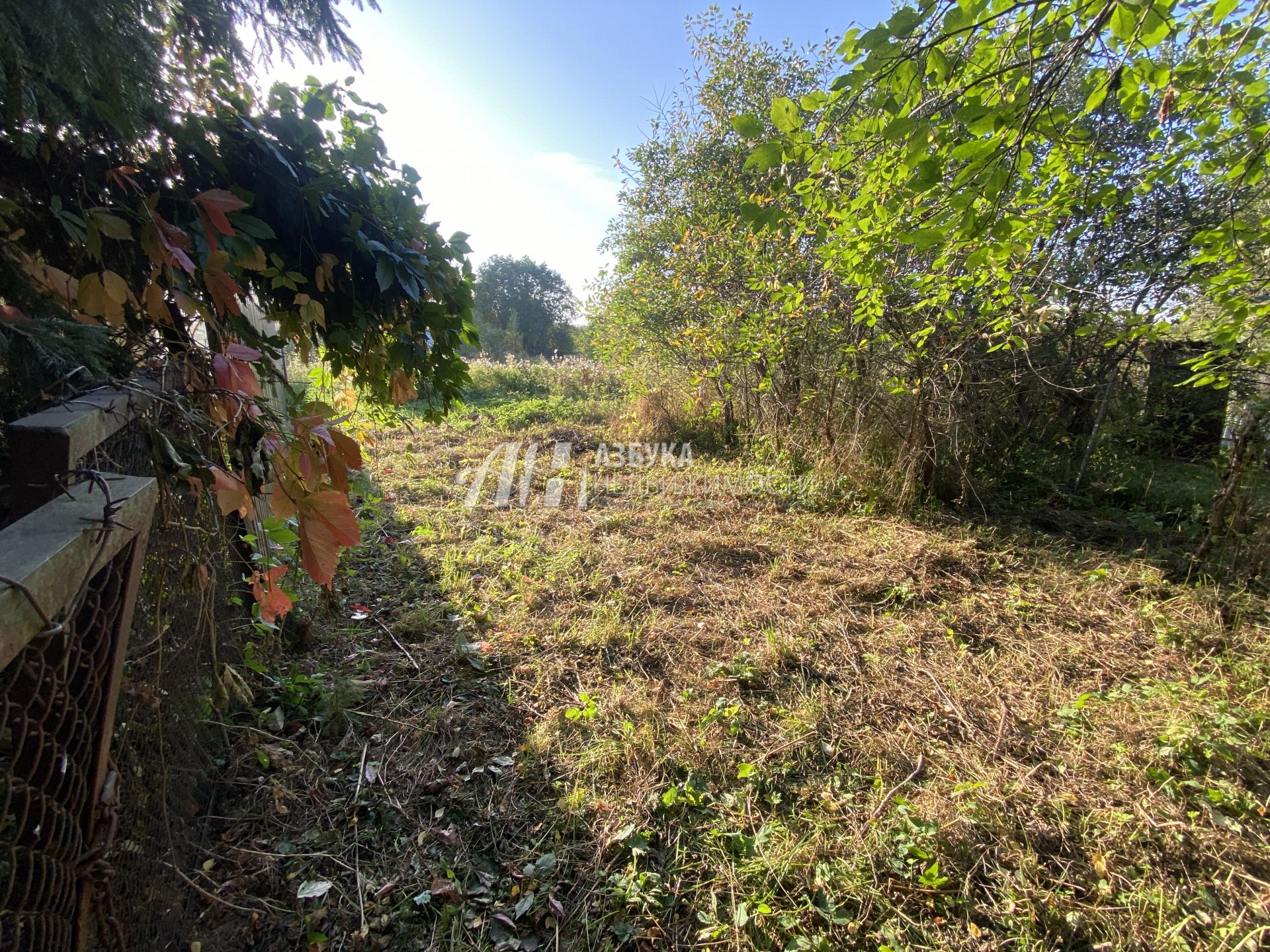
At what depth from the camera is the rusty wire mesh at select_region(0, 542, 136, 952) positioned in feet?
1.86

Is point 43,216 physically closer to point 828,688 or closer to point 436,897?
point 436,897

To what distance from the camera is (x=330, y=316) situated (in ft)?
5.79

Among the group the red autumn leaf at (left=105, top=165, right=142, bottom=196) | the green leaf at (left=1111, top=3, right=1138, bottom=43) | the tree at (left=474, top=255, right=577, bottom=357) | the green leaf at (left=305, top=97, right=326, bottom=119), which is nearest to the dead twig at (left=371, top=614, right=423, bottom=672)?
the red autumn leaf at (left=105, top=165, right=142, bottom=196)

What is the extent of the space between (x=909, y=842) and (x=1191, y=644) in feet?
7.51

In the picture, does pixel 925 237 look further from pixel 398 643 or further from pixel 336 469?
pixel 398 643

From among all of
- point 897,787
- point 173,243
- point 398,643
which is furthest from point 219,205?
point 897,787

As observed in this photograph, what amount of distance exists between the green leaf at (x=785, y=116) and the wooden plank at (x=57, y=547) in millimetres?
1785

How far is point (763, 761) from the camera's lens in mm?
1888

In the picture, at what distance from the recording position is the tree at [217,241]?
0.90 m

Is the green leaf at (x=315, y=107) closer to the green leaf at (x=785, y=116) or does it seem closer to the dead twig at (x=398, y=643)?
the green leaf at (x=785, y=116)

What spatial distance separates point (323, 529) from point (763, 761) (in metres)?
1.79

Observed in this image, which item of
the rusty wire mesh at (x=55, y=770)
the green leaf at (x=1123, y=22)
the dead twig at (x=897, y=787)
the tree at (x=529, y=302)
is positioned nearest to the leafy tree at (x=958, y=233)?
the green leaf at (x=1123, y=22)

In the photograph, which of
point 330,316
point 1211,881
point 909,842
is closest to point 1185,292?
point 1211,881

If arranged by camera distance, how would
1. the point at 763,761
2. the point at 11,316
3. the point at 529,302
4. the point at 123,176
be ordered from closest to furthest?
the point at 11,316, the point at 123,176, the point at 763,761, the point at 529,302
